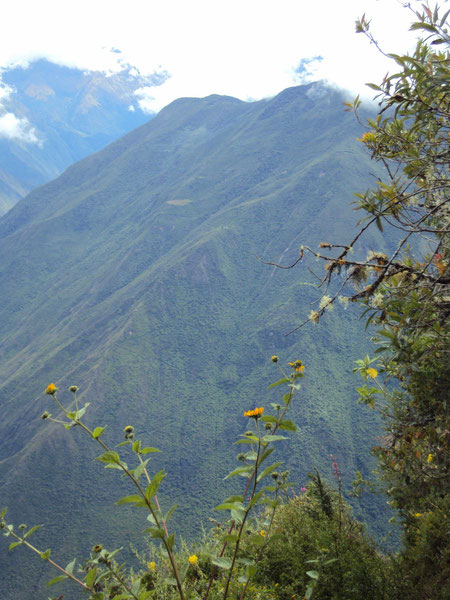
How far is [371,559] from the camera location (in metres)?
5.23

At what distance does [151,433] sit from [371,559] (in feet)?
329

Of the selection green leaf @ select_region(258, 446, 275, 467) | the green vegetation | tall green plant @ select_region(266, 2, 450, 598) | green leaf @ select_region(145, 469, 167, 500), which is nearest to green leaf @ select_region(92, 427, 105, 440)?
the green vegetation

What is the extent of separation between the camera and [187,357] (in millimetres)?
124562

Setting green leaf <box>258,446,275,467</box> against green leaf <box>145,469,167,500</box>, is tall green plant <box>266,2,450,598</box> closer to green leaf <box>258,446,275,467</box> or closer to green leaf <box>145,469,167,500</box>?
green leaf <box>258,446,275,467</box>

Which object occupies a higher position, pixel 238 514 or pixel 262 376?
pixel 238 514

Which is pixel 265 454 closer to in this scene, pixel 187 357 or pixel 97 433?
pixel 97 433

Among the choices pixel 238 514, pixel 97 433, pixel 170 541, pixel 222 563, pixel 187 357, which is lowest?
pixel 187 357

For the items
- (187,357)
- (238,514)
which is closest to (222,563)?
(238,514)

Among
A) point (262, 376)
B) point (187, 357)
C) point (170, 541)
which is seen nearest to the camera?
point (170, 541)

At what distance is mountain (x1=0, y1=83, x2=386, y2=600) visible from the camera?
80000mm

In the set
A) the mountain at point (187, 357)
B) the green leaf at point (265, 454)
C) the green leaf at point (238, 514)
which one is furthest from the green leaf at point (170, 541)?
the mountain at point (187, 357)

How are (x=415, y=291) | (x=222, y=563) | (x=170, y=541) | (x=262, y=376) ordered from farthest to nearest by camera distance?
(x=262, y=376) → (x=415, y=291) → (x=222, y=563) → (x=170, y=541)

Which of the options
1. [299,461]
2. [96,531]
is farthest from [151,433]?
[299,461]

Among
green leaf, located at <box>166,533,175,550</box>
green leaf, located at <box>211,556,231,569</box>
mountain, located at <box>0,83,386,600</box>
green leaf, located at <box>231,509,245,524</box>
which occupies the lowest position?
mountain, located at <box>0,83,386,600</box>
